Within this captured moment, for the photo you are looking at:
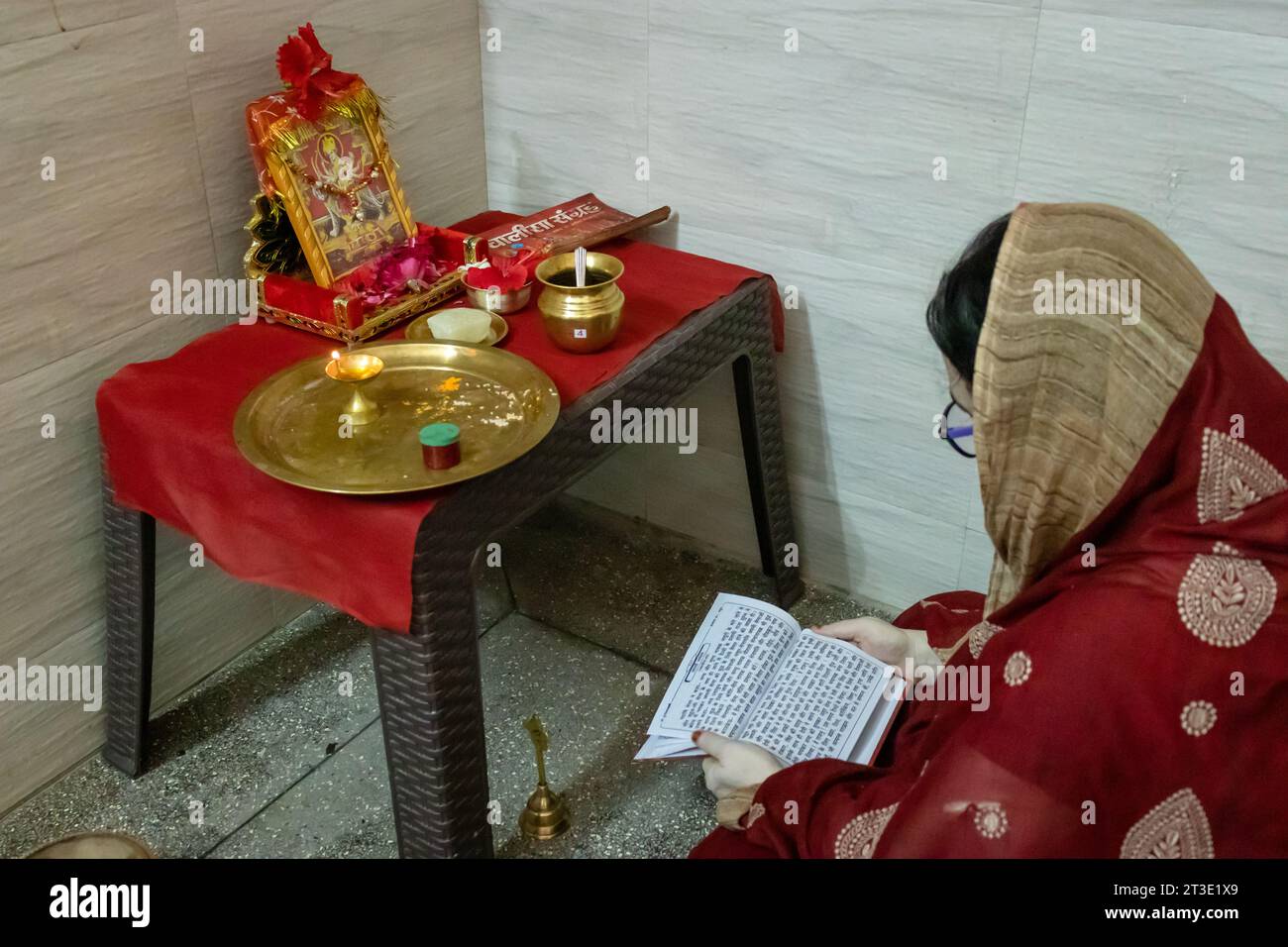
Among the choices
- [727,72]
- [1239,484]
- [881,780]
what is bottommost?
[881,780]

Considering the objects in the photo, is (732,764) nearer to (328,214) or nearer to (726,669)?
(726,669)

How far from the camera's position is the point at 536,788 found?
1.66 metres

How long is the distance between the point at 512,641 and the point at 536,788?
1.41 ft

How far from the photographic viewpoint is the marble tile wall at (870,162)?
1542 millimetres

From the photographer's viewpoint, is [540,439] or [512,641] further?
[512,641]

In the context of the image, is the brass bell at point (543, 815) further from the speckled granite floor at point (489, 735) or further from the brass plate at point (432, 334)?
the brass plate at point (432, 334)

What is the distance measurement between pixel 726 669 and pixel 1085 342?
756mm

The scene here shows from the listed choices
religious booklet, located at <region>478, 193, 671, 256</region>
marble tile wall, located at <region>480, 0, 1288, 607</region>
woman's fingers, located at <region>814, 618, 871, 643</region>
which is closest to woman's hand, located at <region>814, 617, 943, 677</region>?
Answer: woman's fingers, located at <region>814, 618, 871, 643</region>

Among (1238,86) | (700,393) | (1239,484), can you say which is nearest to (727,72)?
(700,393)

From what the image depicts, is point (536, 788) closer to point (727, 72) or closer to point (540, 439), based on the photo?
point (540, 439)

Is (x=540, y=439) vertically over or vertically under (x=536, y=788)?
over

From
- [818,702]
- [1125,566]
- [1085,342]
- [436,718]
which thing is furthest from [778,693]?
[1085,342]

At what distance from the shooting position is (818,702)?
156 cm

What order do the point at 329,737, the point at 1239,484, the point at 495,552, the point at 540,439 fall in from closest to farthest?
the point at 1239,484 < the point at 540,439 < the point at 329,737 < the point at 495,552
